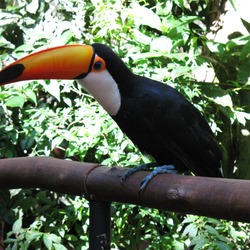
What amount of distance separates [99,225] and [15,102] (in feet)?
2.82

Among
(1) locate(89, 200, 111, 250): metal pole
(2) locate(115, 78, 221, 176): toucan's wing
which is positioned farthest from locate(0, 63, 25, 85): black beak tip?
Result: (1) locate(89, 200, 111, 250): metal pole

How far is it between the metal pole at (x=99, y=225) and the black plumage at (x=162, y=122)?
331 millimetres

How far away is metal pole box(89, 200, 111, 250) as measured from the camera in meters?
1.42

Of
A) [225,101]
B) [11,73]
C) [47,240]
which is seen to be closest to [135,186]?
[11,73]

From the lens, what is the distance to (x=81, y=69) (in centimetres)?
168

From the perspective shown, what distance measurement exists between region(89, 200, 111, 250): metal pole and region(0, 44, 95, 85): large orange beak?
40 cm

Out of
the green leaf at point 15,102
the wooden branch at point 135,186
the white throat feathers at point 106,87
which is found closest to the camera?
the wooden branch at point 135,186

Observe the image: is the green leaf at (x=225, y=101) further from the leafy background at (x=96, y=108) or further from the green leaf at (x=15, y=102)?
the green leaf at (x=15, y=102)

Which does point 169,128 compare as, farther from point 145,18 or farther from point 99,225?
point 145,18

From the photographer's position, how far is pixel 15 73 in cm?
162

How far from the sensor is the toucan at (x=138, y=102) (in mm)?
1660

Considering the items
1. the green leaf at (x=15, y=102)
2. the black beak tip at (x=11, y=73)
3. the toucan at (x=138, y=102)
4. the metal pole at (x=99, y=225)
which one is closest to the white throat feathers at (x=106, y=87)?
the toucan at (x=138, y=102)

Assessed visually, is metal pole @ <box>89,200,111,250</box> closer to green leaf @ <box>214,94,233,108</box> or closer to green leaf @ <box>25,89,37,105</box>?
green leaf @ <box>25,89,37,105</box>

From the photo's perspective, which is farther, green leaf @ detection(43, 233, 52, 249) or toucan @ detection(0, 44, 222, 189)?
green leaf @ detection(43, 233, 52, 249)
